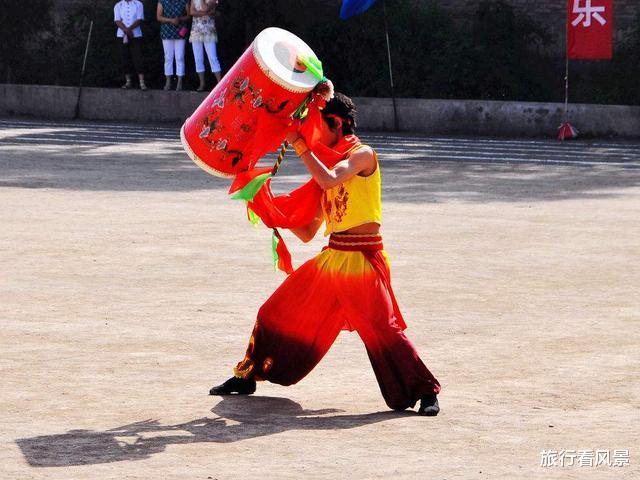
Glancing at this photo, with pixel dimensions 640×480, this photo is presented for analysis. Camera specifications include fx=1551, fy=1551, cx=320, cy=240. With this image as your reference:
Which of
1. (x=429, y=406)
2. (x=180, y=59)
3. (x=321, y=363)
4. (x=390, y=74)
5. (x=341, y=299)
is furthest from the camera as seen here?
(x=390, y=74)

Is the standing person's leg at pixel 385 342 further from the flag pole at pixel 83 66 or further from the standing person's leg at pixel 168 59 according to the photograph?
the flag pole at pixel 83 66

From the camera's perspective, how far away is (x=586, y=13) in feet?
80.1

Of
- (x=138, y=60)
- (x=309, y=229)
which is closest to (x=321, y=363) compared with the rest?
(x=309, y=229)

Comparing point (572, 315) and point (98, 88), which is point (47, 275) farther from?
point (98, 88)

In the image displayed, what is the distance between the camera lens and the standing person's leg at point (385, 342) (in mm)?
7254

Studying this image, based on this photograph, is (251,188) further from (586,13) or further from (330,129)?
(586,13)

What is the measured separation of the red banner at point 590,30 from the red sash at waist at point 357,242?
17.4 m

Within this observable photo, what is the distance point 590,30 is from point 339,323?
1785 centimetres

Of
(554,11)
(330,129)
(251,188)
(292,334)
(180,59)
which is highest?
Answer: (330,129)

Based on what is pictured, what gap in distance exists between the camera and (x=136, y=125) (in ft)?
87.3

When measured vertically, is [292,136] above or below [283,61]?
below

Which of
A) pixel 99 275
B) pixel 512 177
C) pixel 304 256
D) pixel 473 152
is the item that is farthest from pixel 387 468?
pixel 473 152

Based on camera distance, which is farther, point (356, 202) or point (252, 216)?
point (252, 216)

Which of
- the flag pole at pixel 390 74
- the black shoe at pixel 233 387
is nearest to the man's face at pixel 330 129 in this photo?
the black shoe at pixel 233 387
